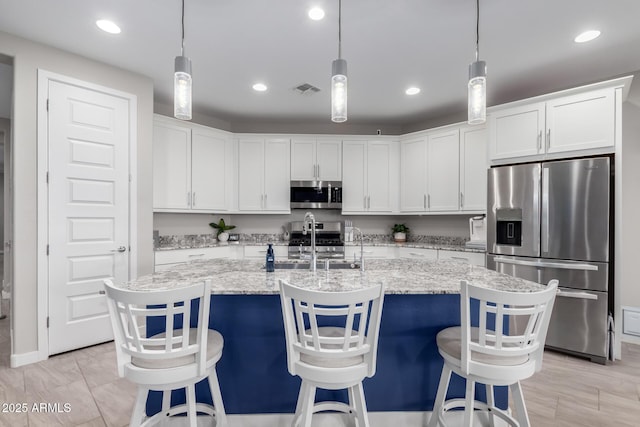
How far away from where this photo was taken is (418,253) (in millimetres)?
4105

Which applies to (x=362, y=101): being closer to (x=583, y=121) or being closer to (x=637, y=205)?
(x=583, y=121)

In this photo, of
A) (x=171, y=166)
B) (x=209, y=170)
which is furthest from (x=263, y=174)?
(x=171, y=166)

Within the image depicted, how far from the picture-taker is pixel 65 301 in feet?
9.20

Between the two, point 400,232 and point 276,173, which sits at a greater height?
point 276,173

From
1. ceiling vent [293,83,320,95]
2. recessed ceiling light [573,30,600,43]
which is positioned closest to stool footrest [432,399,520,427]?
recessed ceiling light [573,30,600,43]

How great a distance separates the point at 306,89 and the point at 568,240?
9.95ft

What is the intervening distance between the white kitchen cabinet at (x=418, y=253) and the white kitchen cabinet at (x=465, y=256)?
86 millimetres

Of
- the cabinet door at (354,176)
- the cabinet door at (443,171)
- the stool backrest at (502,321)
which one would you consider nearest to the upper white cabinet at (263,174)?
the cabinet door at (354,176)

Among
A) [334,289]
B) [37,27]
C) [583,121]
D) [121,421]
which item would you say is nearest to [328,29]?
[334,289]

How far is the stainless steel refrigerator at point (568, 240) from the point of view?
8.98 ft

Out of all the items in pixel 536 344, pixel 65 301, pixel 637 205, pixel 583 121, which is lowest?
pixel 65 301

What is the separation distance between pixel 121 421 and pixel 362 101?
12.6 ft

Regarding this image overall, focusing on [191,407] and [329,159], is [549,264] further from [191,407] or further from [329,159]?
[191,407]

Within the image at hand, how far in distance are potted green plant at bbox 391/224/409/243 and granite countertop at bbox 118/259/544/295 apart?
2423 millimetres
